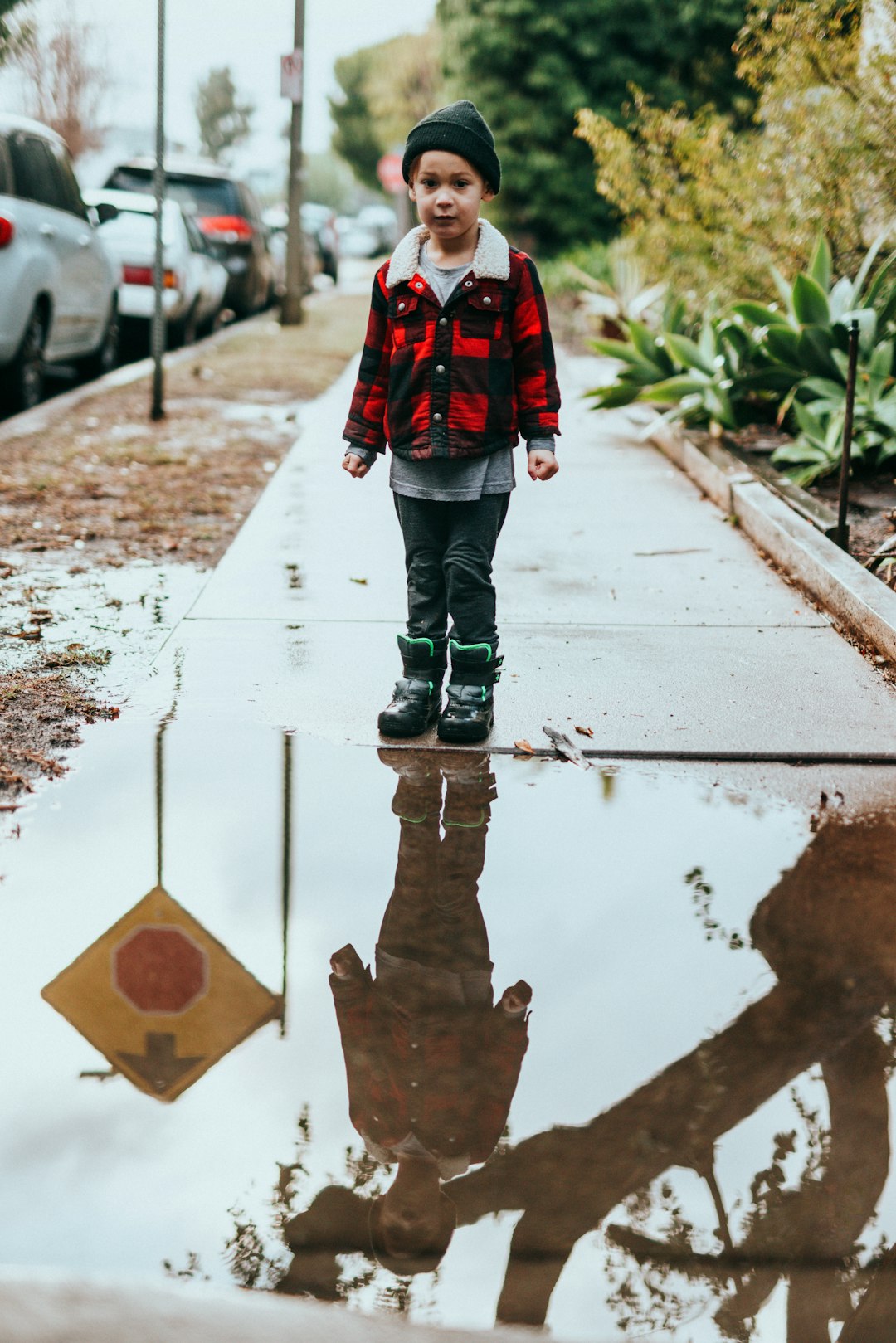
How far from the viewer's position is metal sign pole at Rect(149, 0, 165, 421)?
8.29 meters

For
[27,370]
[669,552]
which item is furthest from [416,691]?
[27,370]

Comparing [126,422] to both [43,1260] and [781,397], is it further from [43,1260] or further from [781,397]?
[43,1260]

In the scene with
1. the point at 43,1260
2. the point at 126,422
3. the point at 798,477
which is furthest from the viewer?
the point at 126,422

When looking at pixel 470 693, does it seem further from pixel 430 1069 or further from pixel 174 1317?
pixel 174 1317

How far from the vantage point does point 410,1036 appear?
2586 millimetres

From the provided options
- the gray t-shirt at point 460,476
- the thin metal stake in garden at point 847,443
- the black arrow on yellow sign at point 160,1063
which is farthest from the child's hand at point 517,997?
the thin metal stake in garden at point 847,443

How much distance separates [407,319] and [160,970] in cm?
192

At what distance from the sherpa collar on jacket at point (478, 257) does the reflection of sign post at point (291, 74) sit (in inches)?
554

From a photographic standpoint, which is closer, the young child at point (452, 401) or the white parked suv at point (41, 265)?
the young child at point (452, 401)

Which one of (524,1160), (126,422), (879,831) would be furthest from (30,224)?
(524,1160)

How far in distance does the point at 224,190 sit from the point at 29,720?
50.9 ft

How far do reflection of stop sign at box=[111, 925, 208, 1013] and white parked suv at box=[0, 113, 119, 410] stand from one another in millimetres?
6328

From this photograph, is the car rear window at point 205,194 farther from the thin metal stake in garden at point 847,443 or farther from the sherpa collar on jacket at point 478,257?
the sherpa collar on jacket at point 478,257

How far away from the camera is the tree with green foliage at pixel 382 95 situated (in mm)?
43562
